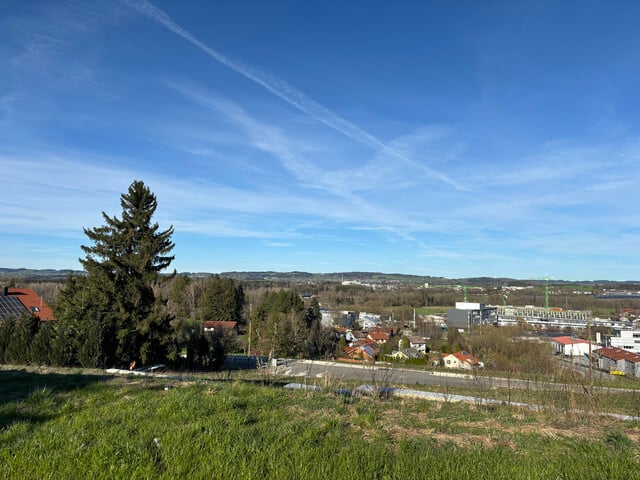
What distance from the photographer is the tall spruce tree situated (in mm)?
16578

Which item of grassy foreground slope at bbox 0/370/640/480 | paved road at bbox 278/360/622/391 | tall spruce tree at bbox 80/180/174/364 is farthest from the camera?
tall spruce tree at bbox 80/180/174/364

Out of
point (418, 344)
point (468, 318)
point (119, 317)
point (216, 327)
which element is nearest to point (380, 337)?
point (418, 344)

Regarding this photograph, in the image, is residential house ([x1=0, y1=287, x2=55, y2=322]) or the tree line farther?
residential house ([x1=0, y1=287, x2=55, y2=322])

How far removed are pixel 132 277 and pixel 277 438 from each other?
16033 millimetres

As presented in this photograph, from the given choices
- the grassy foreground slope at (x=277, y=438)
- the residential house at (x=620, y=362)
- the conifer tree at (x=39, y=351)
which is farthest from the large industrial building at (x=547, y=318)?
the grassy foreground slope at (x=277, y=438)

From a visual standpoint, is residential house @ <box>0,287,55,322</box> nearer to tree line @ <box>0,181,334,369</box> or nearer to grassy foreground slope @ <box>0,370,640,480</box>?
tree line @ <box>0,181,334,369</box>

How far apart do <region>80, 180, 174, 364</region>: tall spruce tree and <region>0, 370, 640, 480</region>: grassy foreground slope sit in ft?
38.8

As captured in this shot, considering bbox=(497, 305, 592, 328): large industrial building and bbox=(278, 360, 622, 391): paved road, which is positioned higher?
bbox=(278, 360, 622, 391): paved road

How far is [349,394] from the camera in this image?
582 centimetres

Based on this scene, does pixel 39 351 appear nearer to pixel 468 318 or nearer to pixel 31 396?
pixel 31 396

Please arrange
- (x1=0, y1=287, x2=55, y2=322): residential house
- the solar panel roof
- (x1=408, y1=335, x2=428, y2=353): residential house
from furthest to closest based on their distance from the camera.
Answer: (x1=408, y1=335, x2=428, y2=353): residential house
(x1=0, y1=287, x2=55, y2=322): residential house
the solar panel roof

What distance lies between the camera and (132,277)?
17.5 meters

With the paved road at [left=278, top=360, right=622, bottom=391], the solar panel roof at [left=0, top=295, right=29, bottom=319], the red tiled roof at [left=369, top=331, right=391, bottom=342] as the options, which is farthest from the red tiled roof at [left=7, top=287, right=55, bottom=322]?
the red tiled roof at [left=369, top=331, right=391, bottom=342]

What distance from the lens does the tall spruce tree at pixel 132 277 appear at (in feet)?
54.4
